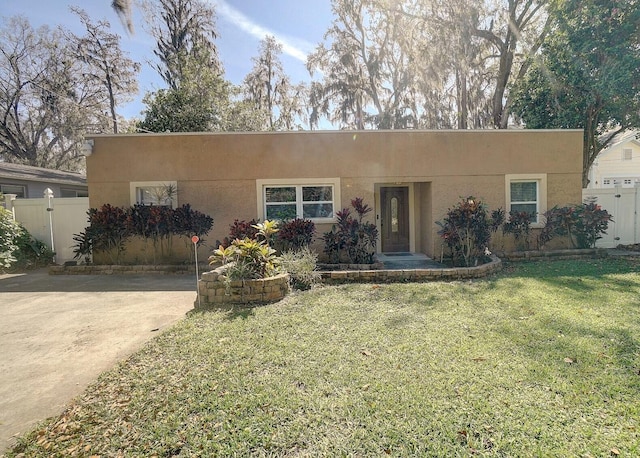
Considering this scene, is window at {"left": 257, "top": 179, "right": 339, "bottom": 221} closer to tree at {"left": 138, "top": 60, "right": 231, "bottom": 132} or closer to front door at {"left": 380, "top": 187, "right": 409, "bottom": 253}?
front door at {"left": 380, "top": 187, "right": 409, "bottom": 253}

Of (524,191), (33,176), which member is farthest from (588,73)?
(33,176)

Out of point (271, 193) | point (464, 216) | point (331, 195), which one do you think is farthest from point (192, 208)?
point (464, 216)

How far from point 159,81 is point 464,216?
19.2m

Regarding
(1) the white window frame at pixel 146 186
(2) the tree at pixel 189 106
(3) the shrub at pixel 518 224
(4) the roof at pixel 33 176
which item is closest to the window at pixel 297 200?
(1) the white window frame at pixel 146 186

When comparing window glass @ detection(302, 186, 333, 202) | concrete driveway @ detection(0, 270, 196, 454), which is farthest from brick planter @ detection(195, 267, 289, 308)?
window glass @ detection(302, 186, 333, 202)

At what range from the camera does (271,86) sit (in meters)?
22.6

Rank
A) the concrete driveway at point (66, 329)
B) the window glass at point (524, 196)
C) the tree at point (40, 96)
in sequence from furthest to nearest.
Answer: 1. the tree at point (40, 96)
2. the window glass at point (524, 196)
3. the concrete driveway at point (66, 329)

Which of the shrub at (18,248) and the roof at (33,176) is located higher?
the roof at (33,176)

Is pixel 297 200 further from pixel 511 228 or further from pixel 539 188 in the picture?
pixel 539 188

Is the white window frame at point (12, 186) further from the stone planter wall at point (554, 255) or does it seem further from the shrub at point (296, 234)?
the stone planter wall at point (554, 255)

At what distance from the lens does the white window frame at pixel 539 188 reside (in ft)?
29.9

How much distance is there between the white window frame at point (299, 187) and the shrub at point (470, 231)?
303 cm

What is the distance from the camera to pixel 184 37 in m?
19.1

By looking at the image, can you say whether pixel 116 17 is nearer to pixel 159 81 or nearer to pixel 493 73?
pixel 159 81
